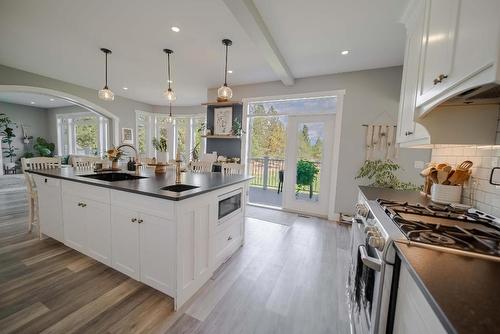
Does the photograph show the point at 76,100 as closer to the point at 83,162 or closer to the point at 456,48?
the point at 83,162

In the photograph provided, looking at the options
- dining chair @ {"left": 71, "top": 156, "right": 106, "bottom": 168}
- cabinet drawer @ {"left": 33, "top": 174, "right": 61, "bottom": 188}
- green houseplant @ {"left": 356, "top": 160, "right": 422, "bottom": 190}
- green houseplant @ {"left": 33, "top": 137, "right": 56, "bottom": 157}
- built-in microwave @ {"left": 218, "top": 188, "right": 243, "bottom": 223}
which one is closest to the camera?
built-in microwave @ {"left": 218, "top": 188, "right": 243, "bottom": 223}

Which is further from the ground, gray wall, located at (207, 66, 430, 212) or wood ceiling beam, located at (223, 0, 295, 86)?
wood ceiling beam, located at (223, 0, 295, 86)

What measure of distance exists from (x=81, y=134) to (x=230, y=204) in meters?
8.89

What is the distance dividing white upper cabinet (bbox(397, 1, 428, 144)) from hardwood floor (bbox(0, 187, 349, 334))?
1.54 m

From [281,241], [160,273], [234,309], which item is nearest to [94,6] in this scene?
[160,273]

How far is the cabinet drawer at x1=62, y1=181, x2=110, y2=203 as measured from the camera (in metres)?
1.84

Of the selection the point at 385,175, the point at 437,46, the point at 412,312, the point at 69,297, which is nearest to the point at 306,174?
the point at 385,175

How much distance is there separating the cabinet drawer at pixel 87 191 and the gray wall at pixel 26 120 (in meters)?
9.49

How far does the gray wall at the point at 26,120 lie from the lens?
7.76 m

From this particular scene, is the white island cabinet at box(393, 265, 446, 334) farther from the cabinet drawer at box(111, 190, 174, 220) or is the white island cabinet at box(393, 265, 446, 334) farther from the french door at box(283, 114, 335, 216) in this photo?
the french door at box(283, 114, 335, 216)

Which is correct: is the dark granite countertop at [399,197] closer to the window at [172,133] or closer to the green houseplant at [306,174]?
the green houseplant at [306,174]

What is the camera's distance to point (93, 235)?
6.59 ft

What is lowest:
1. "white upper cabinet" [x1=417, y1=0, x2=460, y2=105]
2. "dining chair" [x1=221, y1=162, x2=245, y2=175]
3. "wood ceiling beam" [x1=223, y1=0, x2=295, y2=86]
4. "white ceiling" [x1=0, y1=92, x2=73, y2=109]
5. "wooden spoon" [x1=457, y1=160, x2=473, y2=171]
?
"dining chair" [x1=221, y1=162, x2=245, y2=175]

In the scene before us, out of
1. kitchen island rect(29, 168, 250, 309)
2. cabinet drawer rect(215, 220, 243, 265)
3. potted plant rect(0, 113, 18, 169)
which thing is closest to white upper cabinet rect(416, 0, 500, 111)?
kitchen island rect(29, 168, 250, 309)
